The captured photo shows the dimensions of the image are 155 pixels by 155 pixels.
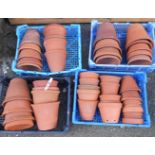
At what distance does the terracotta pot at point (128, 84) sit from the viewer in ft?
5.51

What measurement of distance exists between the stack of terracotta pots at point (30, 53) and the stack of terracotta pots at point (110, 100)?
1.41 ft

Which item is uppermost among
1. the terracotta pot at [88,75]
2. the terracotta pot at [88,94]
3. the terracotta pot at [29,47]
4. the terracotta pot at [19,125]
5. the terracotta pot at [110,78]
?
the terracotta pot at [29,47]

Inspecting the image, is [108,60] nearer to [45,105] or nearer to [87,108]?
[87,108]

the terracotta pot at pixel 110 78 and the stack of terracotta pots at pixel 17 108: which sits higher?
the terracotta pot at pixel 110 78

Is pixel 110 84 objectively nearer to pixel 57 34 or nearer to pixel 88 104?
pixel 88 104

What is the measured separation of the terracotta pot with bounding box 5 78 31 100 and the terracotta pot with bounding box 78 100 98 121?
0.32 m

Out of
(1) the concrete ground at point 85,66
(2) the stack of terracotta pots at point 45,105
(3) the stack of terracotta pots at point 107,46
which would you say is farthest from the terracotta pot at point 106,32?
(2) the stack of terracotta pots at point 45,105

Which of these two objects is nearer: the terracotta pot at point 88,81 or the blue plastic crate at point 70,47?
the terracotta pot at point 88,81

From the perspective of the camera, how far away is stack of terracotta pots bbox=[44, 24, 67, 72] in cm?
174

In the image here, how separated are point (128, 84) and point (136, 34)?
1.04 feet

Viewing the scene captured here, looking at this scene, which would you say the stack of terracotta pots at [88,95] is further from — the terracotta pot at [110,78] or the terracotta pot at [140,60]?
the terracotta pot at [140,60]

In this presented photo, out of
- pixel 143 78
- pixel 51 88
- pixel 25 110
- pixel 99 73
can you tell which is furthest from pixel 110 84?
pixel 25 110

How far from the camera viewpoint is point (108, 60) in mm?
1787

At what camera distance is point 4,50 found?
2.01 m
